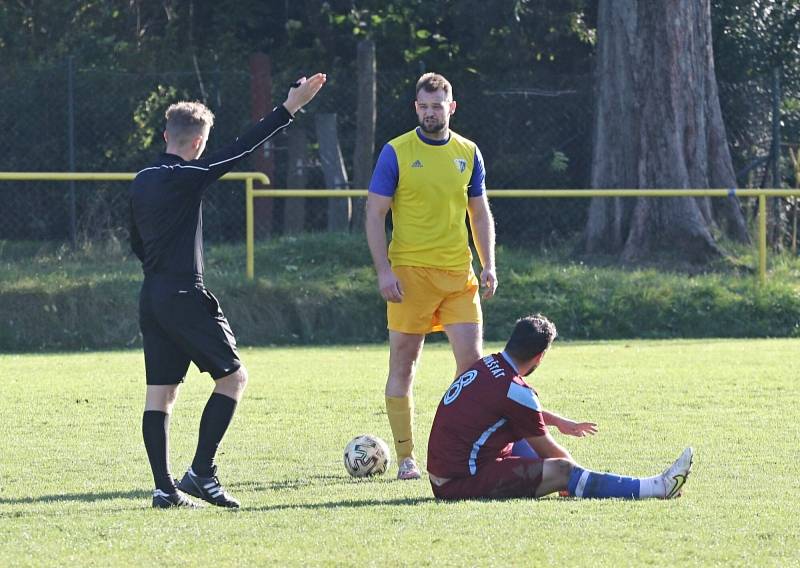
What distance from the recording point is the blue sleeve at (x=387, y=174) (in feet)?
25.5

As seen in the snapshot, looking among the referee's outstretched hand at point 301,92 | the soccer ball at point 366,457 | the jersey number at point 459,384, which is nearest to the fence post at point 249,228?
the soccer ball at point 366,457

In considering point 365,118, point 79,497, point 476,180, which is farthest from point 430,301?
point 365,118

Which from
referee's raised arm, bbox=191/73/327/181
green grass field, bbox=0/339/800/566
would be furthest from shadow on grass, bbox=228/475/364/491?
referee's raised arm, bbox=191/73/327/181

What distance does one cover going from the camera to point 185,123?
22.2ft

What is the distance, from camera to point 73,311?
1516 cm

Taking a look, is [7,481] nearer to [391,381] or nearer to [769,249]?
[391,381]

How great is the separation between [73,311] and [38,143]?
14.0 feet

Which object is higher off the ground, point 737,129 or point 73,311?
point 737,129

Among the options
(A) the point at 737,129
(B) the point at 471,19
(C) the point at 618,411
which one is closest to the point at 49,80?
(B) the point at 471,19

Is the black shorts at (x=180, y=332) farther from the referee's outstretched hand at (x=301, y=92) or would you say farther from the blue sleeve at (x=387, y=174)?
the blue sleeve at (x=387, y=174)

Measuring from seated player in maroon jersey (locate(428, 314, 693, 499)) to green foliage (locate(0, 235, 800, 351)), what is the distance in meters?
8.47

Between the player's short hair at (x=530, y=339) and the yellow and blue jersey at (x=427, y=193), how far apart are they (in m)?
1.11

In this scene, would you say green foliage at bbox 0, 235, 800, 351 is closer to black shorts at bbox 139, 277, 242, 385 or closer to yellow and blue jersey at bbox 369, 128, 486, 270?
yellow and blue jersey at bbox 369, 128, 486, 270

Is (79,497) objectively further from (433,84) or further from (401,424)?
(433,84)
